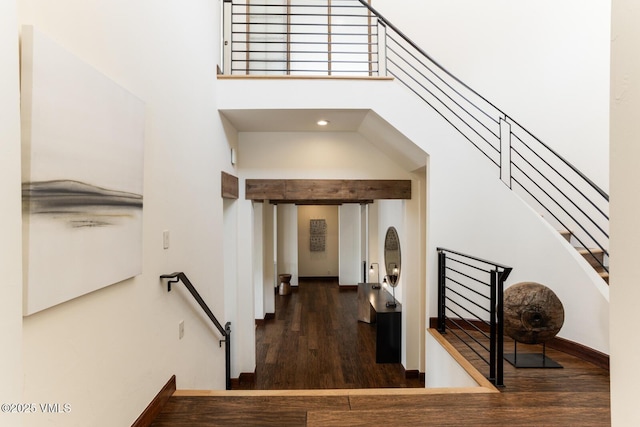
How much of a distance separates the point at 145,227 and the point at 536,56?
492 cm

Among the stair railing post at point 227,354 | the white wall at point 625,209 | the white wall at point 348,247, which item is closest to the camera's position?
the white wall at point 625,209

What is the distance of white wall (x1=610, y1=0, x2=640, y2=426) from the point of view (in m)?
0.73

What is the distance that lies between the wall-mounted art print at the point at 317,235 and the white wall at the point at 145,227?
8089 millimetres


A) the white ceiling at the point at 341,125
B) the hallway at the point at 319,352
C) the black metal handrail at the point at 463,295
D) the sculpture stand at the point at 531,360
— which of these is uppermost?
the white ceiling at the point at 341,125

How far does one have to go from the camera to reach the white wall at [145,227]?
1.10 meters

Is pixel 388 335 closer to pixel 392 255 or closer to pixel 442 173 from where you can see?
pixel 392 255

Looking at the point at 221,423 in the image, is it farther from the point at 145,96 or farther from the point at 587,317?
the point at 587,317

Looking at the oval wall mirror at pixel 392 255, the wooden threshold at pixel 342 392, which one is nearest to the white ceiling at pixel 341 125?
the oval wall mirror at pixel 392 255

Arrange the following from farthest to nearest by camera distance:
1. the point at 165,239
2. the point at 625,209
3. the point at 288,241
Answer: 1. the point at 288,241
2. the point at 165,239
3. the point at 625,209

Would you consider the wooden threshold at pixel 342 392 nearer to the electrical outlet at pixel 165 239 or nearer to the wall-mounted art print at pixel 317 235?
the electrical outlet at pixel 165 239

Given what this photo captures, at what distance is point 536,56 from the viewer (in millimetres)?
Answer: 4320

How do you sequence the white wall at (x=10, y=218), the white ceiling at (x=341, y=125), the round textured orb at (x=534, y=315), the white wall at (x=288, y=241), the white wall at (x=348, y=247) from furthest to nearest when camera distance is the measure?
the white wall at (x=288, y=241), the white wall at (x=348, y=247), the white ceiling at (x=341, y=125), the round textured orb at (x=534, y=315), the white wall at (x=10, y=218)

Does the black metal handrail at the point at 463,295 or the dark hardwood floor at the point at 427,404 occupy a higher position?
the black metal handrail at the point at 463,295

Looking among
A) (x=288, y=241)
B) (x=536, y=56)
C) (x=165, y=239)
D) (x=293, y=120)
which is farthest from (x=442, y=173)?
(x=288, y=241)
